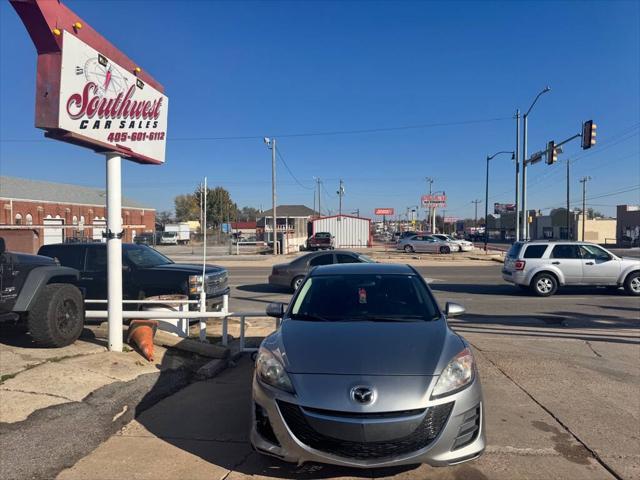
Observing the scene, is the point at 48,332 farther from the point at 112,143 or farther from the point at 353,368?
the point at 353,368

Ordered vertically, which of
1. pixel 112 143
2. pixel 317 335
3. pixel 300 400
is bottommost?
pixel 300 400

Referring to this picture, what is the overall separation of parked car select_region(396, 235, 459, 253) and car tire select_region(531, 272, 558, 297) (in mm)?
28578

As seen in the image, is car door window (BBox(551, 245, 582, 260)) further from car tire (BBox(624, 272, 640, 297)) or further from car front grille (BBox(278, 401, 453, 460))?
car front grille (BBox(278, 401, 453, 460))

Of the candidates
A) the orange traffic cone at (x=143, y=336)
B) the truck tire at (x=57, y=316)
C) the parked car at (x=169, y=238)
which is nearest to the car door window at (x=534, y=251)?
the orange traffic cone at (x=143, y=336)

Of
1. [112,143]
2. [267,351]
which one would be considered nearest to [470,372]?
[267,351]

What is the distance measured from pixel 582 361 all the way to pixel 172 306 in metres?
6.56

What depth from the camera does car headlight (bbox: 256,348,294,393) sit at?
354cm

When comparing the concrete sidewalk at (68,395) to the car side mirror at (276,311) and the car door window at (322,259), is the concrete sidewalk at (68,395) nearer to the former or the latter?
the car side mirror at (276,311)

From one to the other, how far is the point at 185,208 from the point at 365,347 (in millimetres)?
125328

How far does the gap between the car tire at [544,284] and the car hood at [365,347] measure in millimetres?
12178

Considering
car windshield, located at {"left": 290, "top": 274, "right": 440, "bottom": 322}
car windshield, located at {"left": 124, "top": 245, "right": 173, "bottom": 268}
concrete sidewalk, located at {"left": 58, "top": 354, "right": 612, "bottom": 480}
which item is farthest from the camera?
car windshield, located at {"left": 124, "top": 245, "right": 173, "bottom": 268}

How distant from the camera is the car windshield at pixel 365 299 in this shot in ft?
15.3

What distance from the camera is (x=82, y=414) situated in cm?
456

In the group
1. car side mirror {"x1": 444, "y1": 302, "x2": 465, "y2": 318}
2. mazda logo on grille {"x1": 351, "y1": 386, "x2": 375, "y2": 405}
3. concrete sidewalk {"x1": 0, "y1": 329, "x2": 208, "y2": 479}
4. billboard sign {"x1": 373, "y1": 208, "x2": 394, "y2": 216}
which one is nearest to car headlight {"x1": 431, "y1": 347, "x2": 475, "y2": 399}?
mazda logo on grille {"x1": 351, "y1": 386, "x2": 375, "y2": 405}
